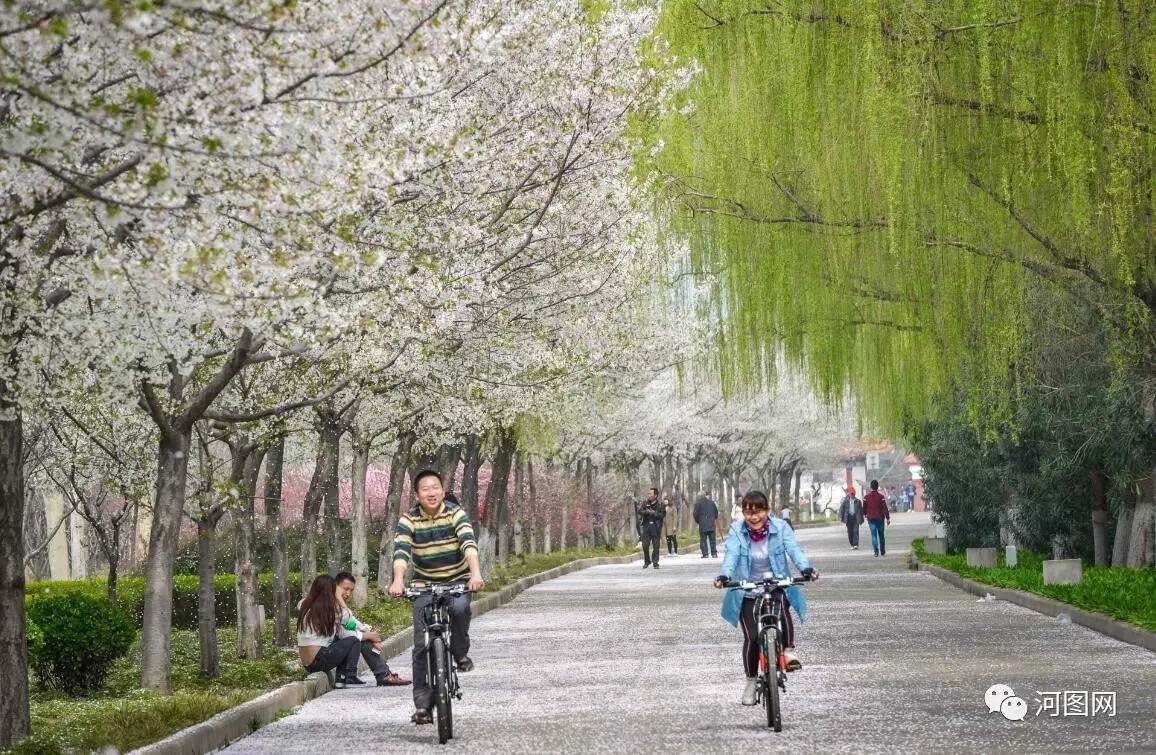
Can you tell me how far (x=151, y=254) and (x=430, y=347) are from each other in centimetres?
884

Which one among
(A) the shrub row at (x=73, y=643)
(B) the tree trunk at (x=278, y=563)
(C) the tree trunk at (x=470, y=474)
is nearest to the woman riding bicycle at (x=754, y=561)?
(A) the shrub row at (x=73, y=643)

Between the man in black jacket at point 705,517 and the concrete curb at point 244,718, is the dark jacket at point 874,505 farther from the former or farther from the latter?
→ the concrete curb at point 244,718

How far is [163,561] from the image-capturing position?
1605 centimetres

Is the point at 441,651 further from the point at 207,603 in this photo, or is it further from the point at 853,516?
the point at 853,516

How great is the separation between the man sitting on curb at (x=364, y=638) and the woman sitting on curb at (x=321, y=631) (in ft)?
0.24

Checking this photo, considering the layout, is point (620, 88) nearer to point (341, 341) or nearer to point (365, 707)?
point (341, 341)

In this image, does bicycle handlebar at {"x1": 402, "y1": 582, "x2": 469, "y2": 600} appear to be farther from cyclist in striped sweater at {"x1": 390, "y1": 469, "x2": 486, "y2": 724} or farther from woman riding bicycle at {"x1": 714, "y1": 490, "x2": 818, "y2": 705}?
woman riding bicycle at {"x1": 714, "y1": 490, "x2": 818, "y2": 705}

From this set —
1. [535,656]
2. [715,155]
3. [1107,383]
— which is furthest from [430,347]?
[1107,383]

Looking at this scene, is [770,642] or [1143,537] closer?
[770,642]

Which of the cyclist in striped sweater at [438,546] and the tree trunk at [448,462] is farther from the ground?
the tree trunk at [448,462]

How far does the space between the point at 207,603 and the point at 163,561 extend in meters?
3.25

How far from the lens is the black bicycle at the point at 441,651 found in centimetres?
1226

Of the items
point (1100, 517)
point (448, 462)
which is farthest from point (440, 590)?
point (448, 462)

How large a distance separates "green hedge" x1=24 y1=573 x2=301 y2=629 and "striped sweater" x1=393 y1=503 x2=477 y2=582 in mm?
17691
